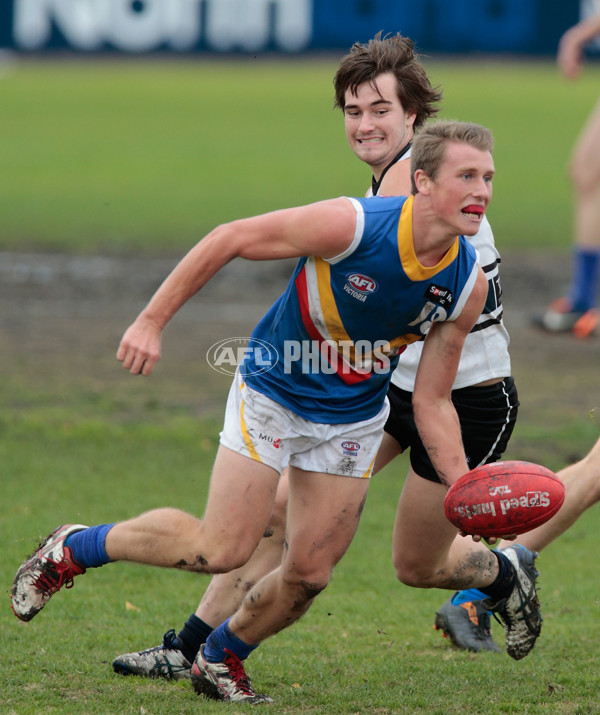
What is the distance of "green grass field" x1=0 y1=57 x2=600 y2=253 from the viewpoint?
51.4 ft

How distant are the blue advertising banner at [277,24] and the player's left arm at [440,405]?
87.4 ft

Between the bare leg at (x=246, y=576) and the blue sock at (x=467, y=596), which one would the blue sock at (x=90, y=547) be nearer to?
the bare leg at (x=246, y=576)

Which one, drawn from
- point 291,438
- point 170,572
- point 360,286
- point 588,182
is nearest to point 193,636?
point 291,438

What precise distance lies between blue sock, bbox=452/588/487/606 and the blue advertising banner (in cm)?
2614

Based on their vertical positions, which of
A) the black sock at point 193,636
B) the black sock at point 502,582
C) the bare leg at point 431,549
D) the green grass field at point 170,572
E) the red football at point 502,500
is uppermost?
the red football at point 502,500

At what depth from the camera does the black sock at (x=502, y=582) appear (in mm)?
5074

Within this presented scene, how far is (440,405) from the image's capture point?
15.1ft

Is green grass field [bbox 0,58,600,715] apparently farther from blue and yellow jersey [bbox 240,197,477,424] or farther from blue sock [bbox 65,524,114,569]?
blue and yellow jersey [bbox 240,197,477,424]

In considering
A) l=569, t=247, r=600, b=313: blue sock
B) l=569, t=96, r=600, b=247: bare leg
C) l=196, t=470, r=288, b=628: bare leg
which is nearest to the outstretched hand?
l=196, t=470, r=288, b=628: bare leg

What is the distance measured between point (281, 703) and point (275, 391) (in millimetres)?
1200

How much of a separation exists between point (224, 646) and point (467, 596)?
4.40 ft

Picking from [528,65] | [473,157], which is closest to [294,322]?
[473,157]

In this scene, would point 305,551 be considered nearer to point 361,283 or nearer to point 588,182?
point 361,283

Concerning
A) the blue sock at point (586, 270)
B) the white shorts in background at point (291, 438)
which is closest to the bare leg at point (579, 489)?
the white shorts in background at point (291, 438)
